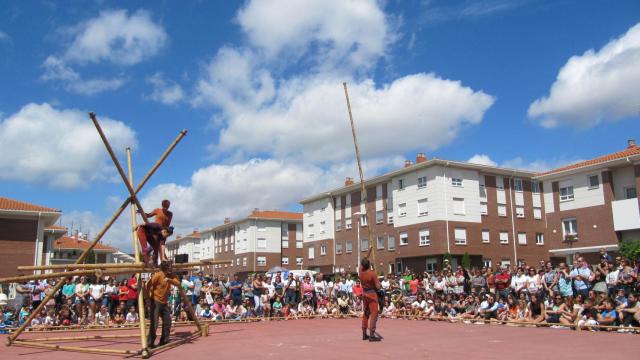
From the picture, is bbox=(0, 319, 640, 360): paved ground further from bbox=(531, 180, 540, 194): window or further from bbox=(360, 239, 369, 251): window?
bbox=(360, 239, 369, 251): window

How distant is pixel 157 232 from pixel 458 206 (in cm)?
3773

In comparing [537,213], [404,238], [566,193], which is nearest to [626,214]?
[566,193]

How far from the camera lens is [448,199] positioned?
1823 inches

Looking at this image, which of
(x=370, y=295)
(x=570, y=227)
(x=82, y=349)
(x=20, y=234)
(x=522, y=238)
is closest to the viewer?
(x=82, y=349)

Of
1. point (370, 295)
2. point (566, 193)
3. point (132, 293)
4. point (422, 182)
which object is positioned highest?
point (422, 182)

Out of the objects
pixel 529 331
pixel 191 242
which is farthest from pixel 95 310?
pixel 191 242

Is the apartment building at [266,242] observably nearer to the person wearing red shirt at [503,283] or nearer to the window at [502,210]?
the window at [502,210]

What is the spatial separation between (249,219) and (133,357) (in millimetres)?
65294

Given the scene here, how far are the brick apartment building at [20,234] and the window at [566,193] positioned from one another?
37.8m

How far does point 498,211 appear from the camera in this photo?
1918 inches

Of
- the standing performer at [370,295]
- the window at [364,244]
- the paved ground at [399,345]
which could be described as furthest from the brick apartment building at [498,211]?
the standing performer at [370,295]

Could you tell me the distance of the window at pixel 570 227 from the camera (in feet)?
144

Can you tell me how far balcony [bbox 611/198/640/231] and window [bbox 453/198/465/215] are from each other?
11439 mm

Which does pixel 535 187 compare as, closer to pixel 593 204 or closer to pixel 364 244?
pixel 593 204
